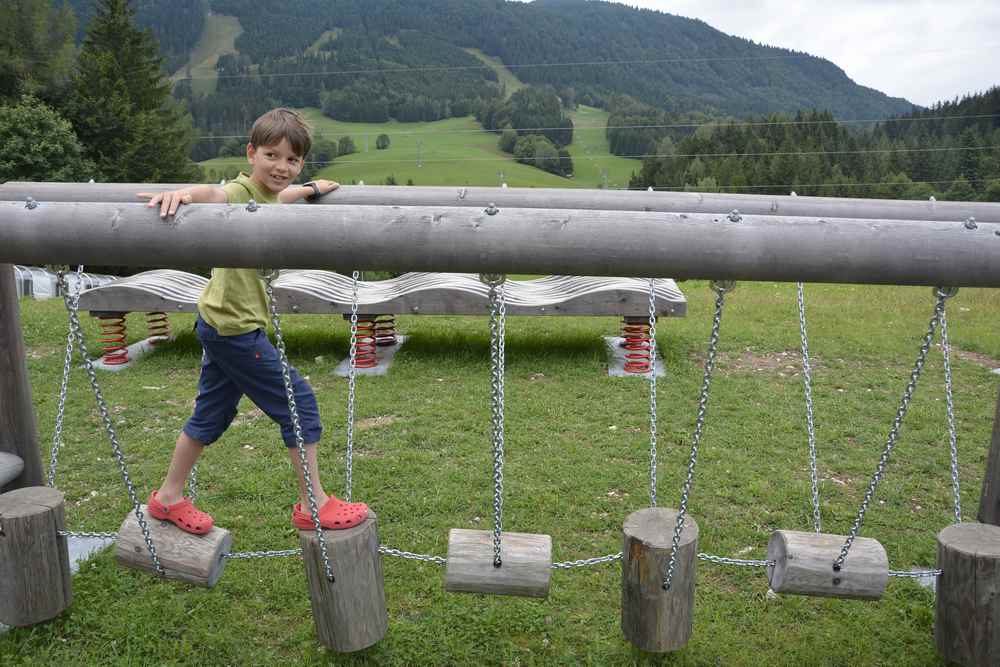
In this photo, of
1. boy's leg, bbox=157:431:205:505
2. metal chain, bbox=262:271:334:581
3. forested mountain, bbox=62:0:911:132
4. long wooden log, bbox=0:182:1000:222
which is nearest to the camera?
metal chain, bbox=262:271:334:581

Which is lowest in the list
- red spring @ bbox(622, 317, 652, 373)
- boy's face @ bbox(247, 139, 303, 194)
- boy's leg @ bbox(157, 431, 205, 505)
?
red spring @ bbox(622, 317, 652, 373)

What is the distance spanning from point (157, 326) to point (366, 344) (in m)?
2.30

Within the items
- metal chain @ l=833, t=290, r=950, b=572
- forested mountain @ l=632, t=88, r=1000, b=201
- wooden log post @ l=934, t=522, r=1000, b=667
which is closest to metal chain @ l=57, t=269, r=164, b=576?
metal chain @ l=833, t=290, r=950, b=572

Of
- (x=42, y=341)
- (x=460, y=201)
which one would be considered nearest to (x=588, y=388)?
(x=460, y=201)

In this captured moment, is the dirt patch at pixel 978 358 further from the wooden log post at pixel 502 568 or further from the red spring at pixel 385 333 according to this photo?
the wooden log post at pixel 502 568

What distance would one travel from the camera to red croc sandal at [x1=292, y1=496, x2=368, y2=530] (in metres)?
2.42

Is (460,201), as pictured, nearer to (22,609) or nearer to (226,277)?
(226,277)

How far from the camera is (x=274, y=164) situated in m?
2.65

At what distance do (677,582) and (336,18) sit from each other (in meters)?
145

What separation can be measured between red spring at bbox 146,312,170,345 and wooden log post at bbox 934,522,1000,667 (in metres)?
7.07

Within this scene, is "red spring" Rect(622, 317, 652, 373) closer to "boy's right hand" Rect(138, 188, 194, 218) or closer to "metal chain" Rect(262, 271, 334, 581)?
"metal chain" Rect(262, 271, 334, 581)

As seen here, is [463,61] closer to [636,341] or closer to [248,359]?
[636,341]

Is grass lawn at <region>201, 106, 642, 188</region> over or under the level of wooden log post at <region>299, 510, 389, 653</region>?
over

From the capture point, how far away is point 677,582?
7.35 ft
